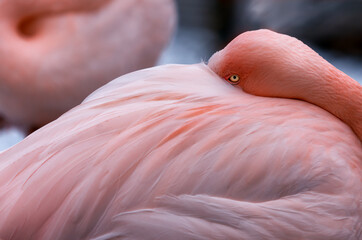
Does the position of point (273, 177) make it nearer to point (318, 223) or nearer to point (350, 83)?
point (318, 223)

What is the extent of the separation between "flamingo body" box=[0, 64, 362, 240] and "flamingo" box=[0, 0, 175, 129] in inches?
41.4

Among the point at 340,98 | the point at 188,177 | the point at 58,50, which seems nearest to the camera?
the point at 188,177

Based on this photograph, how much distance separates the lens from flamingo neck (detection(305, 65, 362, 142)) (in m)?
1.02

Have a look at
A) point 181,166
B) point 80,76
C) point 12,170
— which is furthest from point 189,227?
point 80,76

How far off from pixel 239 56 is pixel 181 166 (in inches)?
9.4

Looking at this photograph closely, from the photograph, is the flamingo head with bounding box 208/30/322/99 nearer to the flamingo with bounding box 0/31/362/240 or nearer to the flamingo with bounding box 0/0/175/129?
the flamingo with bounding box 0/31/362/240

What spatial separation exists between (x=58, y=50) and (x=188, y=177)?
4.05ft

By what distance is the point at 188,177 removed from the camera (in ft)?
2.98

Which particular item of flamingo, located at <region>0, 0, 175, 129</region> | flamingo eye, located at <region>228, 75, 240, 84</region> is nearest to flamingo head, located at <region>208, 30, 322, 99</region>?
flamingo eye, located at <region>228, 75, 240, 84</region>

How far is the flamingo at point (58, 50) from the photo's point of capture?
199 cm

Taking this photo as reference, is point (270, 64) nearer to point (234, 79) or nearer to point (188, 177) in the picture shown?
point (234, 79)

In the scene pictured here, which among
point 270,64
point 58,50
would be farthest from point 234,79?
point 58,50

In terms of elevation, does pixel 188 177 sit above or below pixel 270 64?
below

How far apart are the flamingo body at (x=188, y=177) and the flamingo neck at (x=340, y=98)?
42 mm
